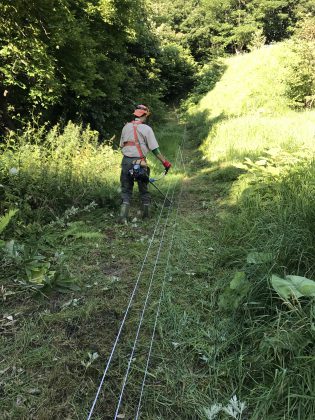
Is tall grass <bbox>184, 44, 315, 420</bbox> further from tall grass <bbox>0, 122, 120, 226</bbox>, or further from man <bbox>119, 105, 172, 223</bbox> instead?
tall grass <bbox>0, 122, 120, 226</bbox>

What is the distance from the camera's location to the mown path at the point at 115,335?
2.42 metres

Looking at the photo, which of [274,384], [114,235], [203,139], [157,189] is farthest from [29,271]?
[203,139]

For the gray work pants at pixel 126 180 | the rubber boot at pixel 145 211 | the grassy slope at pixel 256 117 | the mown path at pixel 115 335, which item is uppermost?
the grassy slope at pixel 256 117

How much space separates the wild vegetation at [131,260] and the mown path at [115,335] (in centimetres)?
1

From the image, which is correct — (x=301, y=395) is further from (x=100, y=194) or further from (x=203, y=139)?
(x=203, y=139)

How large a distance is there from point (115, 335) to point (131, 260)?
1.47m

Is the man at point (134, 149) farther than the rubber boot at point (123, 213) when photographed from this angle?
Yes

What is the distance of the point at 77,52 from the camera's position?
845 cm

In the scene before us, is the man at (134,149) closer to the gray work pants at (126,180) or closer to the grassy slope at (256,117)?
the gray work pants at (126,180)

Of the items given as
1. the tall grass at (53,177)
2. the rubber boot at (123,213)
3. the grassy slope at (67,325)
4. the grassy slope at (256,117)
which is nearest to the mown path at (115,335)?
the grassy slope at (67,325)

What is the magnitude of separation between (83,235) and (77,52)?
5347 mm

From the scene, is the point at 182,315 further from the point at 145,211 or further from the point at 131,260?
the point at 145,211

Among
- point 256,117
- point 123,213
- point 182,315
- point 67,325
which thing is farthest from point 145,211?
point 256,117

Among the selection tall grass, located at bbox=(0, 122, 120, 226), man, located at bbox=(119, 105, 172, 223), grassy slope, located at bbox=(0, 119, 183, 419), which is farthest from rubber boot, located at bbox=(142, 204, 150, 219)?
grassy slope, located at bbox=(0, 119, 183, 419)
